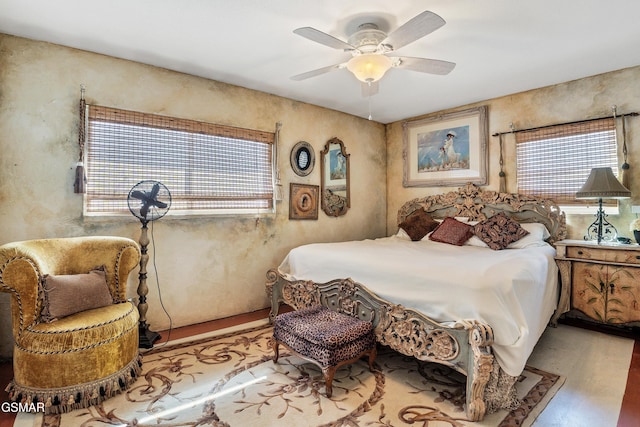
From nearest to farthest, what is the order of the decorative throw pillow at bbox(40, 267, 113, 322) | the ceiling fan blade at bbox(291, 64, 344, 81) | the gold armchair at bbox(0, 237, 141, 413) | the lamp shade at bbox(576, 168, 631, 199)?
the gold armchair at bbox(0, 237, 141, 413) < the decorative throw pillow at bbox(40, 267, 113, 322) < the ceiling fan blade at bbox(291, 64, 344, 81) < the lamp shade at bbox(576, 168, 631, 199)

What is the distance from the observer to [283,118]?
4.27 meters

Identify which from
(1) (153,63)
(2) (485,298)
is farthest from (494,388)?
(1) (153,63)

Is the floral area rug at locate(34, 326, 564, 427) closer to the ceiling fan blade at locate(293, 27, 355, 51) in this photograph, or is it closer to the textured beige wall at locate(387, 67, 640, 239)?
the textured beige wall at locate(387, 67, 640, 239)

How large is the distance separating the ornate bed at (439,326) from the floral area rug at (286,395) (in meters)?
0.17

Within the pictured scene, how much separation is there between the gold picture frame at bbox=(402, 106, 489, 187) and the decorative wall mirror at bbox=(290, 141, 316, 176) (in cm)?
167

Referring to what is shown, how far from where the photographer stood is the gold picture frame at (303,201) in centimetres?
436

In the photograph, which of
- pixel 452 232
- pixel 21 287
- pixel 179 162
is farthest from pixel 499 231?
pixel 21 287

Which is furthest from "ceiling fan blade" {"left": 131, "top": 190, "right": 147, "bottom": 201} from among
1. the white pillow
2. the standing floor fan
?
the white pillow

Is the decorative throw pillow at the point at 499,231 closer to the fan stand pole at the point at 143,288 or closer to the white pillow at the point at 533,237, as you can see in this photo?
the white pillow at the point at 533,237

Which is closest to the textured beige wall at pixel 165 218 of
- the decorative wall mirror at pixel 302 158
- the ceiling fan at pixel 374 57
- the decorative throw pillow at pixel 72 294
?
the decorative wall mirror at pixel 302 158

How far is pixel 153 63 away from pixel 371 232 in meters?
3.72

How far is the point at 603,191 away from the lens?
3.19 metres

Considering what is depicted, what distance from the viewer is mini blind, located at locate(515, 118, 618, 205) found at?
3.57 m

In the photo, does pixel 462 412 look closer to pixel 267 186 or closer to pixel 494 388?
pixel 494 388
